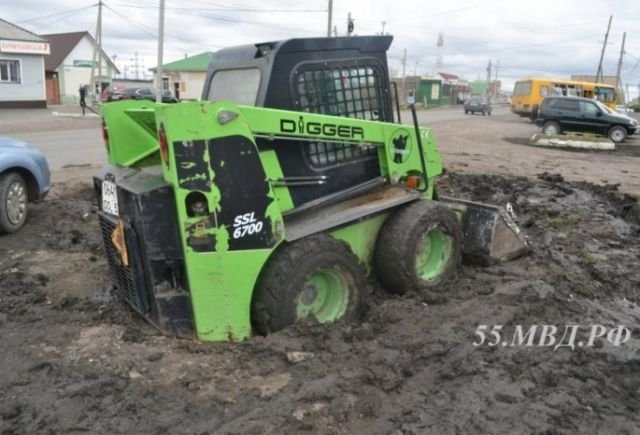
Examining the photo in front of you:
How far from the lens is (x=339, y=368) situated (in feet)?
12.5

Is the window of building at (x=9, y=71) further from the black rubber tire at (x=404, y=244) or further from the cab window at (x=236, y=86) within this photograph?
the black rubber tire at (x=404, y=244)

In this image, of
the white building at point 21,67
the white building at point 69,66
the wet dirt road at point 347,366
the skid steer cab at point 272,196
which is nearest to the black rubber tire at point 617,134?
the wet dirt road at point 347,366

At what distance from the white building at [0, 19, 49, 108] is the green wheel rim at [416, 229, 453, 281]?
36302mm

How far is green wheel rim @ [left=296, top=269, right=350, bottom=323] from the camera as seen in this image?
4371mm

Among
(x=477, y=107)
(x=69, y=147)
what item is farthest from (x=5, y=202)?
(x=477, y=107)

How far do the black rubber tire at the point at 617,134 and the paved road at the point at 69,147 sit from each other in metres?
19.0

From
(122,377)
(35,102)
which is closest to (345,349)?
(122,377)

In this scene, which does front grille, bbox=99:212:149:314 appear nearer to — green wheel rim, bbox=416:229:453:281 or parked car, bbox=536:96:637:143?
green wheel rim, bbox=416:229:453:281

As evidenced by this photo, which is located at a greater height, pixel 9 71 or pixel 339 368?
pixel 9 71

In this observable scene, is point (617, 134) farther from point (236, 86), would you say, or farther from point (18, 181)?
point (236, 86)

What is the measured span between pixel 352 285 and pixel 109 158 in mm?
2199

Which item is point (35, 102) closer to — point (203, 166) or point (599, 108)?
point (599, 108)

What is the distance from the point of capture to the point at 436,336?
439 cm

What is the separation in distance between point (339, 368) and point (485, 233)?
2.88 m
